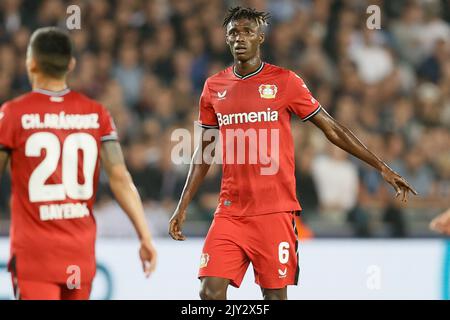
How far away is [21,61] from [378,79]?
3.85 metres

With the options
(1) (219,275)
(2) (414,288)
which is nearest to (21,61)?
(2) (414,288)

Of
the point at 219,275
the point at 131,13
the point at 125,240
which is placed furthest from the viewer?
the point at 131,13

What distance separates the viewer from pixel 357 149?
600 cm

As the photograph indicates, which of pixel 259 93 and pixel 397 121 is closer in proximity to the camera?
pixel 259 93

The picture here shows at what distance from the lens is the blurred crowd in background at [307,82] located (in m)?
9.39

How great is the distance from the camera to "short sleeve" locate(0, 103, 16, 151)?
498 cm

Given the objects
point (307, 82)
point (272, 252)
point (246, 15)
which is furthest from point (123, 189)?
point (307, 82)

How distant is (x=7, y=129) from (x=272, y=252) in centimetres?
184

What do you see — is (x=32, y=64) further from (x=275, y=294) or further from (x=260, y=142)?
(x=275, y=294)

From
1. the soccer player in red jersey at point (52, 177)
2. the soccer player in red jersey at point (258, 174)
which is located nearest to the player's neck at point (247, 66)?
the soccer player in red jersey at point (258, 174)

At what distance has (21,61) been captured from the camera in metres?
10.8

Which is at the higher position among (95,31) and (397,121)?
(95,31)

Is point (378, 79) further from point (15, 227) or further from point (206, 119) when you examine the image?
point (15, 227)

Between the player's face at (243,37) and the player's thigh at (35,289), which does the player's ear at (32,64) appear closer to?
the player's thigh at (35,289)
